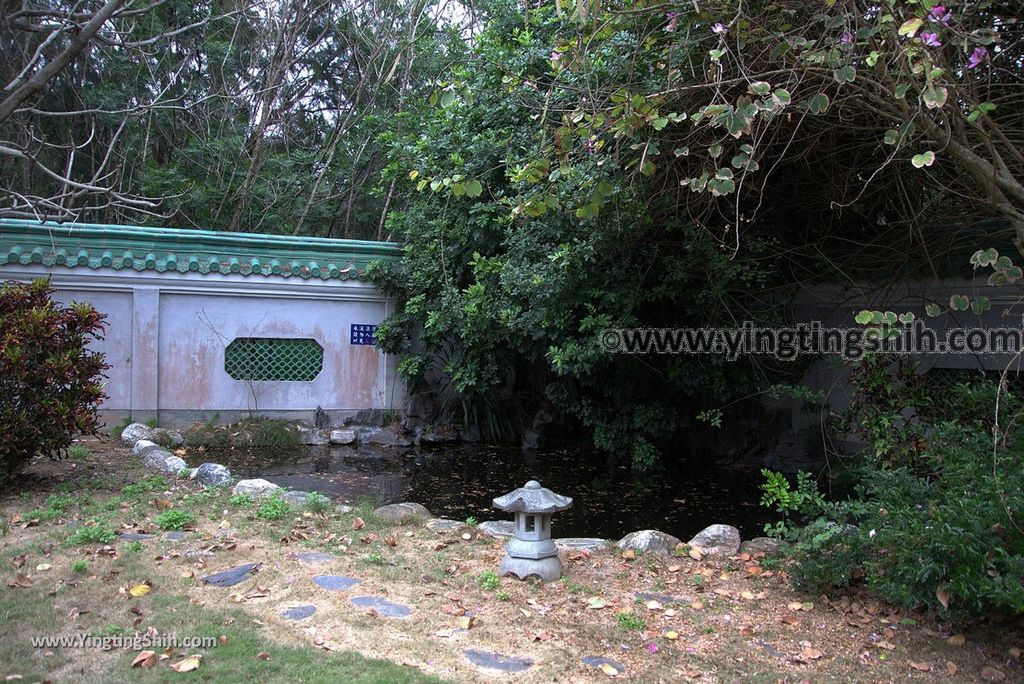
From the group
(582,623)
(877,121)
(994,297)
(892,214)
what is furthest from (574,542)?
(994,297)

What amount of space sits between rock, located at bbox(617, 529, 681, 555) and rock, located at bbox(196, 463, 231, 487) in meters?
3.11

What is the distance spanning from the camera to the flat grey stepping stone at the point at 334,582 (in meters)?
3.77

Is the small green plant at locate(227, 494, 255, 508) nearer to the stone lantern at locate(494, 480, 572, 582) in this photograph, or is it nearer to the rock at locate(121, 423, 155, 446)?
the stone lantern at locate(494, 480, 572, 582)

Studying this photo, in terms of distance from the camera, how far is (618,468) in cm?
858

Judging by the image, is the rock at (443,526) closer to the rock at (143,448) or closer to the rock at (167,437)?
the rock at (143,448)

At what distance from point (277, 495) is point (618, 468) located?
432 centimetres

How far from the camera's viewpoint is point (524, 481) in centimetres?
789

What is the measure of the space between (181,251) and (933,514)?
8.34 metres

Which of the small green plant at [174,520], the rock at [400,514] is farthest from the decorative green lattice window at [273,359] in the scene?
the small green plant at [174,520]

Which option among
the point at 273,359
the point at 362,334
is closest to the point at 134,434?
the point at 273,359

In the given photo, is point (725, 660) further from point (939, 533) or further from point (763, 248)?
point (763, 248)

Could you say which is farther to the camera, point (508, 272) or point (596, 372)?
point (596, 372)

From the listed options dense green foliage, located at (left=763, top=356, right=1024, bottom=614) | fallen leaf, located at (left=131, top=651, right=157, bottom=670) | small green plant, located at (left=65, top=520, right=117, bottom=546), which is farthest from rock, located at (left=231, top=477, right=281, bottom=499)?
dense green foliage, located at (left=763, top=356, right=1024, bottom=614)

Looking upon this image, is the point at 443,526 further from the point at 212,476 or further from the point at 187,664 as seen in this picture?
the point at 187,664
